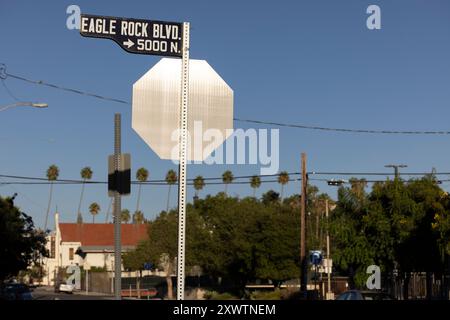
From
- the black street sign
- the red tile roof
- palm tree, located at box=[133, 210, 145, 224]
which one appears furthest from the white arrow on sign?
palm tree, located at box=[133, 210, 145, 224]

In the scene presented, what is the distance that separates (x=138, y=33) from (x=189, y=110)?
894 mm

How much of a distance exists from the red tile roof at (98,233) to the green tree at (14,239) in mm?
48228

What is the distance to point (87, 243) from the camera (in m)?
97.5

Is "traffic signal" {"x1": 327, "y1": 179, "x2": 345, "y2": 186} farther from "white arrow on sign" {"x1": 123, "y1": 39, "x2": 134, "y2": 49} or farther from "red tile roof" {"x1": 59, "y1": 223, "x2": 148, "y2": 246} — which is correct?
"red tile roof" {"x1": 59, "y1": 223, "x2": 148, "y2": 246}

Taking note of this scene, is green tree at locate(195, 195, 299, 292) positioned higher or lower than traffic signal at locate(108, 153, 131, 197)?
lower

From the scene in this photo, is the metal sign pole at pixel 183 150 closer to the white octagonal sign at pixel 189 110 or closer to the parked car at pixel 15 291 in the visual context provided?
the white octagonal sign at pixel 189 110

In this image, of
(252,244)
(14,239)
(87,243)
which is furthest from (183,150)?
(87,243)

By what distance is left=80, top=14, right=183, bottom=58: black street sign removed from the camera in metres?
6.38

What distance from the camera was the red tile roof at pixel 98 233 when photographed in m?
97.7

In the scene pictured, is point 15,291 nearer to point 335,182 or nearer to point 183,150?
point 335,182

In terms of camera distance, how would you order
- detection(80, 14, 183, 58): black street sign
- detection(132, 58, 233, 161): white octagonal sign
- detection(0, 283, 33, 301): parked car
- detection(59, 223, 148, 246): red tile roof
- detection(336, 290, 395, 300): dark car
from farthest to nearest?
1. detection(59, 223, 148, 246): red tile roof
2. detection(0, 283, 33, 301): parked car
3. detection(336, 290, 395, 300): dark car
4. detection(80, 14, 183, 58): black street sign
5. detection(132, 58, 233, 161): white octagonal sign

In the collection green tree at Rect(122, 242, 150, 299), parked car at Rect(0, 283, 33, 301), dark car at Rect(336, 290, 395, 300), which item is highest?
dark car at Rect(336, 290, 395, 300)

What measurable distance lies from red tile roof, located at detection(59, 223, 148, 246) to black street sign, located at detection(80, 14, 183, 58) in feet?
293
